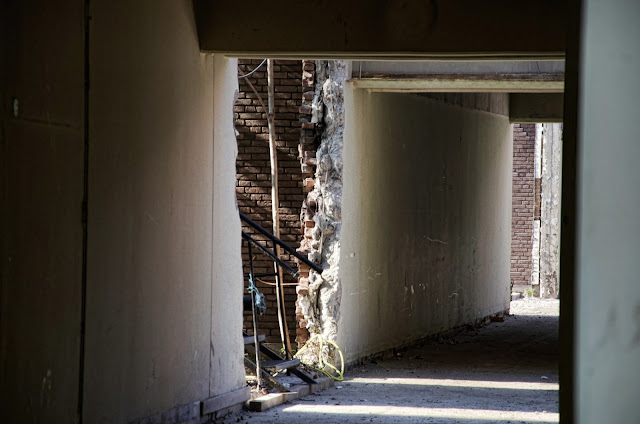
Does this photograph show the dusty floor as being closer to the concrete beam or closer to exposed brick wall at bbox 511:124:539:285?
the concrete beam

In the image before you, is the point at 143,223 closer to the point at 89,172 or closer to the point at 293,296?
the point at 89,172

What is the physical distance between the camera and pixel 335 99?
363 inches

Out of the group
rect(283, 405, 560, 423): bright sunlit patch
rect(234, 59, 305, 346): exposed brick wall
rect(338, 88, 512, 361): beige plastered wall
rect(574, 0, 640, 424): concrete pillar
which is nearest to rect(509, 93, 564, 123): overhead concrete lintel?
rect(338, 88, 512, 361): beige plastered wall

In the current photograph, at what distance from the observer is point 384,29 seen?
626 centimetres

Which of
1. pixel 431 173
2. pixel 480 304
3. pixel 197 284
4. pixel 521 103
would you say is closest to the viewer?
pixel 197 284

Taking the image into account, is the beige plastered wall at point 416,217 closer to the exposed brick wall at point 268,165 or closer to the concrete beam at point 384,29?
the exposed brick wall at point 268,165

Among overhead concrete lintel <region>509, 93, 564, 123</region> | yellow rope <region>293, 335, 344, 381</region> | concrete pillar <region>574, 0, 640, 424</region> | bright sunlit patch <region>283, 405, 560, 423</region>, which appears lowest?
bright sunlit patch <region>283, 405, 560, 423</region>

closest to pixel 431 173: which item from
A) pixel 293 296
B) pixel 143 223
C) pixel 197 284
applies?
pixel 293 296

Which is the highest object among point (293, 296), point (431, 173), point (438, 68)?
point (438, 68)

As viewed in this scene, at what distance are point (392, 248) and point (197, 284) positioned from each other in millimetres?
4525

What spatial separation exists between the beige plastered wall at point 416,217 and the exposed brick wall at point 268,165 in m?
0.92

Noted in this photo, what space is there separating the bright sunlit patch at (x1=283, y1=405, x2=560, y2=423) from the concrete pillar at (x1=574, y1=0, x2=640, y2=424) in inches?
186

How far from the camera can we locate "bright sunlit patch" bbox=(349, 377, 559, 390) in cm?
875

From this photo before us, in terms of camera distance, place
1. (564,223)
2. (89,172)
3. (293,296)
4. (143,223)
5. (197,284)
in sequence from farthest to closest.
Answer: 1. (293,296)
2. (197,284)
3. (143,223)
4. (89,172)
5. (564,223)
